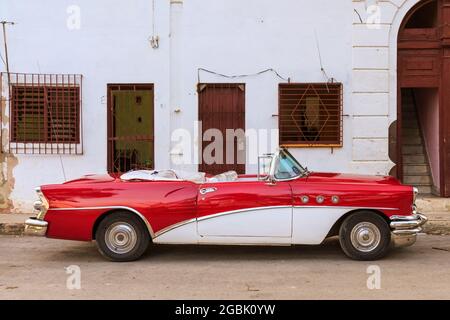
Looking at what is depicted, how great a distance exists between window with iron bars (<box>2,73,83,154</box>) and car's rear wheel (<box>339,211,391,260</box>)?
592 cm

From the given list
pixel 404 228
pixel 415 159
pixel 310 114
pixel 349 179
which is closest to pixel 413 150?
pixel 415 159

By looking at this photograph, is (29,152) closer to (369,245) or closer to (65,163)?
(65,163)

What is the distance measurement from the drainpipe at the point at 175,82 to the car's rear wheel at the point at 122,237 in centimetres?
395

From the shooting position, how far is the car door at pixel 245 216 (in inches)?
271

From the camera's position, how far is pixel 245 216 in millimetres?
6902

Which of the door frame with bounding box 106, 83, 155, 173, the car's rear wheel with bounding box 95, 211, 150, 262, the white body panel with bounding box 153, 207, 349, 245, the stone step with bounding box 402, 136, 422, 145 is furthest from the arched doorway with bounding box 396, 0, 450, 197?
the car's rear wheel with bounding box 95, 211, 150, 262

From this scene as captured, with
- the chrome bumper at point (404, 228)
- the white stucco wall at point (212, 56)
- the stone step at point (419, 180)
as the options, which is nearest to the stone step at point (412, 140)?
the stone step at point (419, 180)

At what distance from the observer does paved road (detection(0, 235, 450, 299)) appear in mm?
5633

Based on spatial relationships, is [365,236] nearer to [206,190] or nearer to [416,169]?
[206,190]

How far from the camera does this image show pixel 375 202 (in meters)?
6.89

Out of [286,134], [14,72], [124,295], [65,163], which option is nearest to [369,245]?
[124,295]

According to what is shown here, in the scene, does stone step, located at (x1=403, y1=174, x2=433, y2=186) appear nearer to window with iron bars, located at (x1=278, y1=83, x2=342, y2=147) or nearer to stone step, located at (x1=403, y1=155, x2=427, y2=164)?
stone step, located at (x1=403, y1=155, x2=427, y2=164)

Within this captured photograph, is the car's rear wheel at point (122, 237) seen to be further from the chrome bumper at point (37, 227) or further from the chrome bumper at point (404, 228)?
the chrome bumper at point (404, 228)

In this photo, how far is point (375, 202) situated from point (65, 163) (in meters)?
6.37
